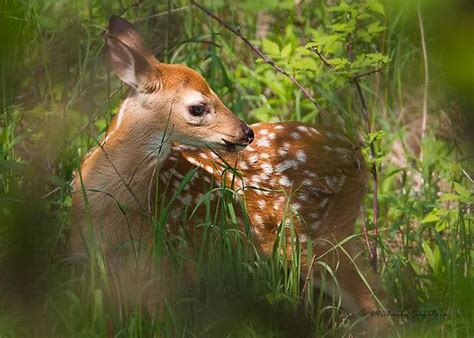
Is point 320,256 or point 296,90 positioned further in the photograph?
point 296,90

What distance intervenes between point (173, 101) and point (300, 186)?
0.71 m

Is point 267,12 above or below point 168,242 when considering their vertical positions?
above

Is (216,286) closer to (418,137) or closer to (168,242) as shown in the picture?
(168,242)

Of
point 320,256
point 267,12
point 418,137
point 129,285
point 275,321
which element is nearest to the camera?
point 275,321

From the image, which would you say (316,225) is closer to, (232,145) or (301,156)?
(301,156)

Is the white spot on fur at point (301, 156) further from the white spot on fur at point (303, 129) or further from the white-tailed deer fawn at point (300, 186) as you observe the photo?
the white spot on fur at point (303, 129)

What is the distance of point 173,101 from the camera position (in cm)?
351

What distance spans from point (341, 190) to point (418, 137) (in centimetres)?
146

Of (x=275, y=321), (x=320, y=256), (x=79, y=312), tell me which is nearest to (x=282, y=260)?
(x=320, y=256)

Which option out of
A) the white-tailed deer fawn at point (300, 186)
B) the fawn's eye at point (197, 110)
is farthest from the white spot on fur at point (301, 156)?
the fawn's eye at point (197, 110)

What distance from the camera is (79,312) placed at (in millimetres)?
2791

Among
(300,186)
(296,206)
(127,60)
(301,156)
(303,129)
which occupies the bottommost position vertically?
(296,206)

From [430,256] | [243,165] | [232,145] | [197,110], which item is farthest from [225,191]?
[430,256]

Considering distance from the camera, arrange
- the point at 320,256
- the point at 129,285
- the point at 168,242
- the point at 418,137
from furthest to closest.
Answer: the point at 418,137 < the point at 320,256 < the point at 168,242 < the point at 129,285
